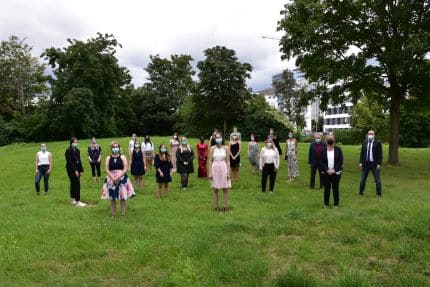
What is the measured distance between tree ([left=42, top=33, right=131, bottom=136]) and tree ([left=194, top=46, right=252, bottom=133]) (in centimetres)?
1434

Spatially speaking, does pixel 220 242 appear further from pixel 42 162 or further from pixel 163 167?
pixel 42 162

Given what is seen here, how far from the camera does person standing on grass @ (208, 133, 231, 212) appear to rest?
11352 mm

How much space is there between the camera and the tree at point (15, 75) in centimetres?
5822

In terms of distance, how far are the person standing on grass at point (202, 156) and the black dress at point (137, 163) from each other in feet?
8.96

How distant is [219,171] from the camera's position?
11.4 meters

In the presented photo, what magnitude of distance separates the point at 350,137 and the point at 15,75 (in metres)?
44.8

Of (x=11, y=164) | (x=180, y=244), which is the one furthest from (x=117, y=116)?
(x=180, y=244)

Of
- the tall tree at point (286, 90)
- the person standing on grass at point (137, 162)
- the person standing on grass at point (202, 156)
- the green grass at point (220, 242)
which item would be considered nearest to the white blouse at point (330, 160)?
the green grass at point (220, 242)

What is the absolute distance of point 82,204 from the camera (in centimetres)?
1297

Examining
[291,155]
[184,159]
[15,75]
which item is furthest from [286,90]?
[184,159]

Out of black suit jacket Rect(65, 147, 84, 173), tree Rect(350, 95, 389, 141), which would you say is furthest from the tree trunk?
tree Rect(350, 95, 389, 141)

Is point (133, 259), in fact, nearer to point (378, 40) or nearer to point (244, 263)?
point (244, 263)

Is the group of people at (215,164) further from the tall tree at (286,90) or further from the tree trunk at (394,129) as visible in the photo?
the tall tree at (286,90)

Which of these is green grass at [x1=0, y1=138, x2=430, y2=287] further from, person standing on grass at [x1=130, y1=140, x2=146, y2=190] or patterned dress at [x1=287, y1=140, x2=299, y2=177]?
patterned dress at [x1=287, y1=140, x2=299, y2=177]
